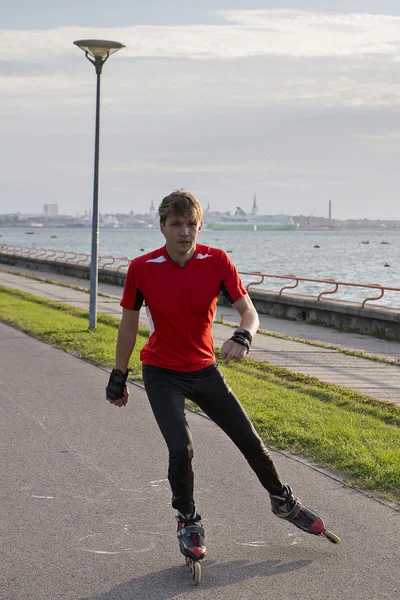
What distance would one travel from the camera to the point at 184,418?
451 cm

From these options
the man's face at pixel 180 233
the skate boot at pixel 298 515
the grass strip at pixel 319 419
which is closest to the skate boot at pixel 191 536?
the skate boot at pixel 298 515

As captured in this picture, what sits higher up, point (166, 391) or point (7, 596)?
point (166, 391)

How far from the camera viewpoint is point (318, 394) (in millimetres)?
9508

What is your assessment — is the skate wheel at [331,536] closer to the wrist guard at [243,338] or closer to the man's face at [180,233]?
the wrist guard at [243,338]

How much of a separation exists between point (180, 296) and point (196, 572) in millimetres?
1286

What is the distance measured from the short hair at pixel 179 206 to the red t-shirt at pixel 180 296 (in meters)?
0.18

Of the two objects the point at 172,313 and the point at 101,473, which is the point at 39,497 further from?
the point at 172,313

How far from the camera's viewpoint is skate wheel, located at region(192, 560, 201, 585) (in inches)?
167

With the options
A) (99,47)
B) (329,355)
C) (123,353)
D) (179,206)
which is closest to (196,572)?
(123,353)

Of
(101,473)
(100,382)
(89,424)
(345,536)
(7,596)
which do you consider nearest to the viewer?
(7,596)

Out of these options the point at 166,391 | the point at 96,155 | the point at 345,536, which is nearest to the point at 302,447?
the point at 345,536

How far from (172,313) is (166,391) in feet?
1.26

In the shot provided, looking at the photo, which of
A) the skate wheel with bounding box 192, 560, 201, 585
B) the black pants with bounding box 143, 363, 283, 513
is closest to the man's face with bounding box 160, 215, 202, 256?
the black pants with bounding box 143, 363, 283, 513

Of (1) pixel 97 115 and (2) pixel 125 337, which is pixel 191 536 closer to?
(2) pixel 125 337
